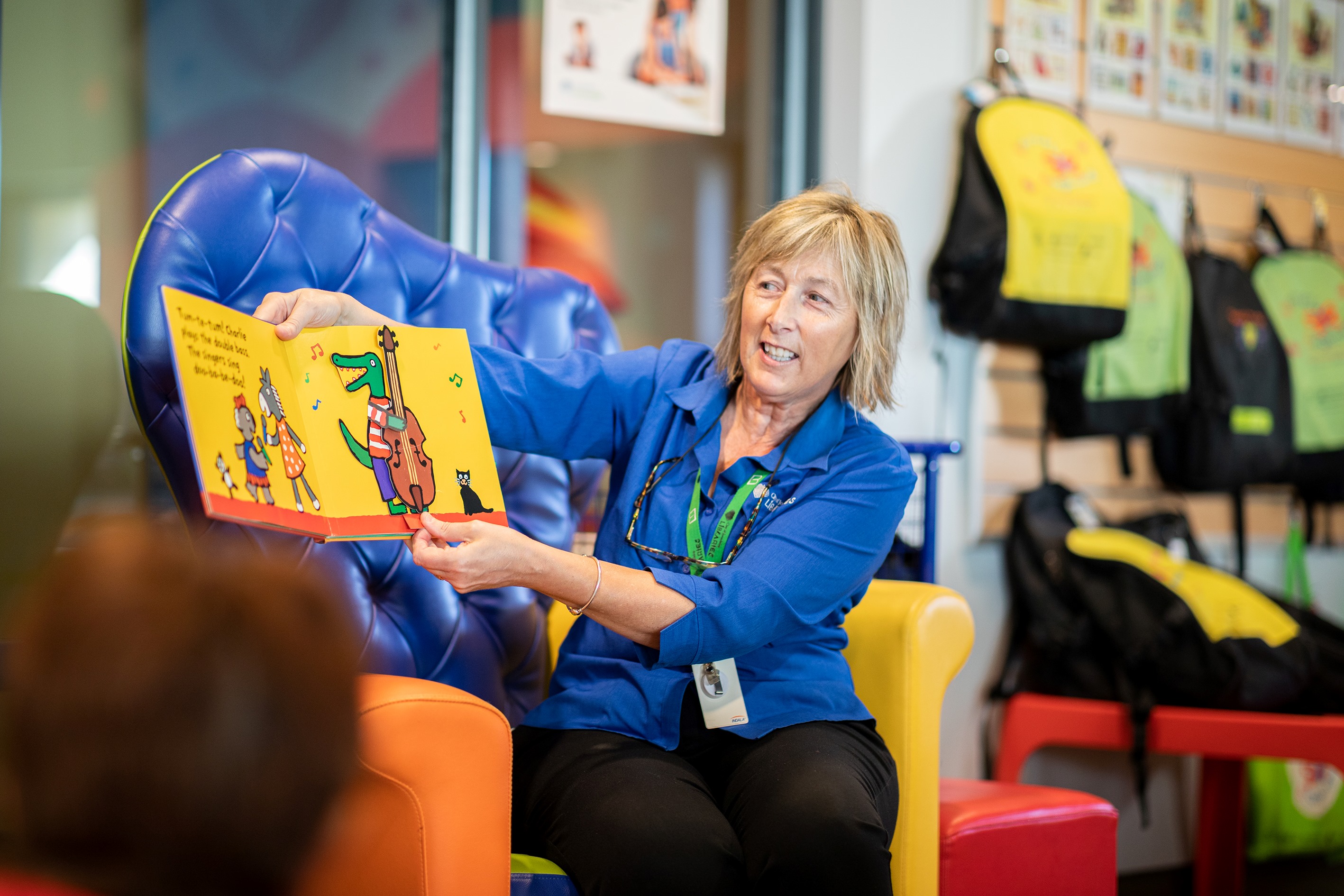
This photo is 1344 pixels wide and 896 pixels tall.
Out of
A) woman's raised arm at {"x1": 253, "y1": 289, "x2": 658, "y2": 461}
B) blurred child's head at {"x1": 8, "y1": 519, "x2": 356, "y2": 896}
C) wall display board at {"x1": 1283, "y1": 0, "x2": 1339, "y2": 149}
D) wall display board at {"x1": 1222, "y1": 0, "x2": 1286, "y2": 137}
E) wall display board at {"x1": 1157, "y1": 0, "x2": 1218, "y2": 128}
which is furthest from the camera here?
wall display board at {"x1": 1283, "y1": 0, "x2": 1339, "y2": 149}

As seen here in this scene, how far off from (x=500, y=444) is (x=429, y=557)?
368mm

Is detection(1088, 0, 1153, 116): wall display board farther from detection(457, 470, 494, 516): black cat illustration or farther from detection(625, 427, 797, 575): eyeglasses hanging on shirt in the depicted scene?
detection(457, 470, 494, 516): black cat illustration

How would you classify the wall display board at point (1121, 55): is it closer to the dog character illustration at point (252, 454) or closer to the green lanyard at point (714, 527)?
the green lanyard at point (714, 527)

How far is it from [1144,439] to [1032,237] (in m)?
0.79

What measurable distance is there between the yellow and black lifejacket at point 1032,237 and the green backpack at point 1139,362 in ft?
0.38

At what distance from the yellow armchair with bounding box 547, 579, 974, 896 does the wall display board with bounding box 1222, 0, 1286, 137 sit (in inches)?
86.9

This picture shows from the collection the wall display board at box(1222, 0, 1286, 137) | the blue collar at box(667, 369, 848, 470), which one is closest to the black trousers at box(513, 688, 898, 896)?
the blue collar at box(667, 369, 848, 470)

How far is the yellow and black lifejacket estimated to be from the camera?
2.55m

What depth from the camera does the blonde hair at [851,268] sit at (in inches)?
62.9

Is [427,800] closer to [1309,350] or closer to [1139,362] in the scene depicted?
[1139,362]

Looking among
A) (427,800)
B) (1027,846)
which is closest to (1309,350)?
(1027,846)

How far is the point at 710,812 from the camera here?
4.26ft

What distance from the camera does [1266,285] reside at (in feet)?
9.98

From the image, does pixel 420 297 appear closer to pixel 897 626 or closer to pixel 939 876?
pixel 897 626
